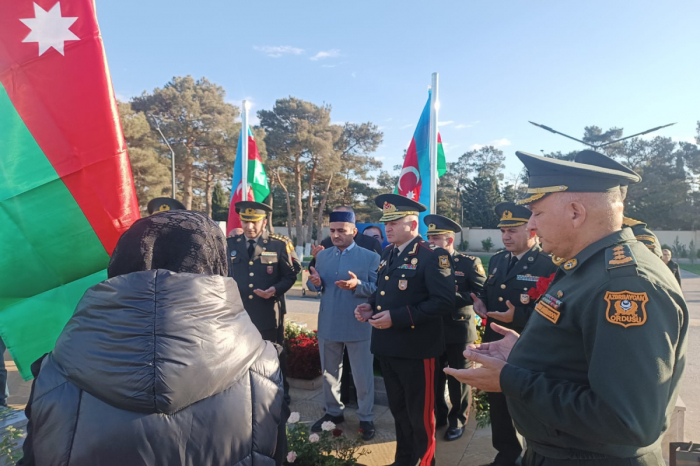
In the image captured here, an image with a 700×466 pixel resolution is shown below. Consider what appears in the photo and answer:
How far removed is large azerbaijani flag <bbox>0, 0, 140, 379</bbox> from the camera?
98.7 inches

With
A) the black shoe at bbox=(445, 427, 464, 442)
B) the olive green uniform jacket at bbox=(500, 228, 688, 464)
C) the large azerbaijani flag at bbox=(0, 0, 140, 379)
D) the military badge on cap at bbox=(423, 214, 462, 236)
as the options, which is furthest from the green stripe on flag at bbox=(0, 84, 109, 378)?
the military badge on cap at bbox=(423, 214, 462, 236)

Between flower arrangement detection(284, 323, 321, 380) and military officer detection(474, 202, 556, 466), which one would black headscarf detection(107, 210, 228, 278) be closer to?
military officer detection(474, 202, 556, 466)

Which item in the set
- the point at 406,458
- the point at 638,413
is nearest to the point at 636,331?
the point at 638,413

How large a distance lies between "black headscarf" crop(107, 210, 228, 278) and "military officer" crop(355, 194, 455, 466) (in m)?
2.05

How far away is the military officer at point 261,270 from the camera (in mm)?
4684

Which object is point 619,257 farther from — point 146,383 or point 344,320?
point 344,320

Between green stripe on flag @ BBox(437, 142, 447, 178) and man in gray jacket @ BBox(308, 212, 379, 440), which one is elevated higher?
green stripe on flag @ BBox(437, 142, 447, 178)

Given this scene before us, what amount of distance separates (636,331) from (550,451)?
2.05 ft

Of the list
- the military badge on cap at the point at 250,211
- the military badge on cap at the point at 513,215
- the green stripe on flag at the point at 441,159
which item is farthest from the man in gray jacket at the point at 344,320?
the green stripe on flag at the point at 441,159

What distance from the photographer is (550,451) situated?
5.24ft

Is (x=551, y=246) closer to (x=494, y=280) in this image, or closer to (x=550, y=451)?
(x=550, y=451)

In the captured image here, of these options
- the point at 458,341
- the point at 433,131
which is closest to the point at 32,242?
the point at 458,341

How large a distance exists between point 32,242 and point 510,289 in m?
3.55

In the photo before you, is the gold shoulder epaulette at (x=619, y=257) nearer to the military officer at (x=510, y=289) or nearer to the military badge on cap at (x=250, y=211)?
the military officer at (x=510, y=289)
